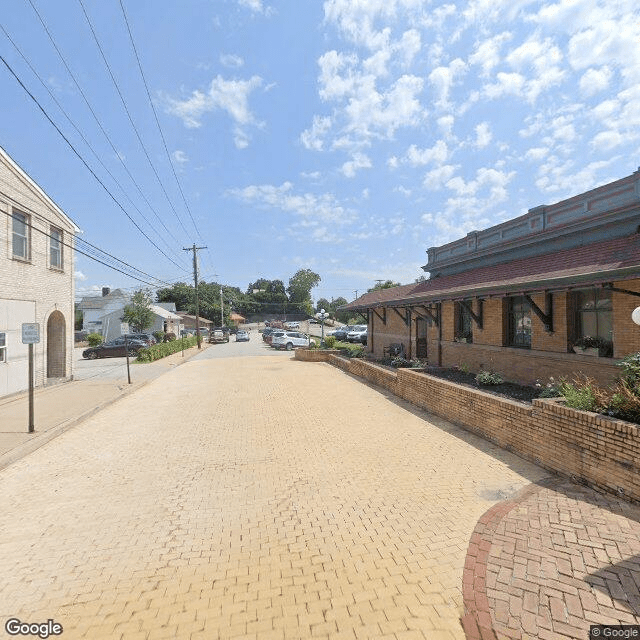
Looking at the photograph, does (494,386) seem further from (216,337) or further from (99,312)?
(99,312)

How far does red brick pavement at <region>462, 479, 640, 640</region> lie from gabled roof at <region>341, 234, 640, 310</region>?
167 inches

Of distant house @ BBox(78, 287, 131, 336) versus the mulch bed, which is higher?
distant house @ BBox(78, 287, 131, 336)

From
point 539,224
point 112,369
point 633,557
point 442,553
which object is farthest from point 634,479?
point 112,369

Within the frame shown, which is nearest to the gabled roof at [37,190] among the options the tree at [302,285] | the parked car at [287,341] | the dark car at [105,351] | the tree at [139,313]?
the dark car at [105,351]

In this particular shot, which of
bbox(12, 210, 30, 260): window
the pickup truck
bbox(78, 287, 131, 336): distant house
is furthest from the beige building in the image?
bbox(78, 287, 131, 336): distant house

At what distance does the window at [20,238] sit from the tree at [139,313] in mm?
31667

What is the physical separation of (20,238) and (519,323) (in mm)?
17021

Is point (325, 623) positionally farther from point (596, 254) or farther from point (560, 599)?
point (596, 254)

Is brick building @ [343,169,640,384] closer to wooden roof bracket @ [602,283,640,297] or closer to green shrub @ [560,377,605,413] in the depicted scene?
wooden roof bracket @ [602,283,640,297]

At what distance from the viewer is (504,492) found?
547 centimetres

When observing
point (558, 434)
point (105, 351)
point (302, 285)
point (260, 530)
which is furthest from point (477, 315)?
point (302, 285)

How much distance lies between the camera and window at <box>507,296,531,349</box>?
35.7ft

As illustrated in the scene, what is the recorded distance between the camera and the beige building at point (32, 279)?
12203 mm

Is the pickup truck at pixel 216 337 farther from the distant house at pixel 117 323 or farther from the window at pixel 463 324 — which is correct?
the window at pixel 463 324
